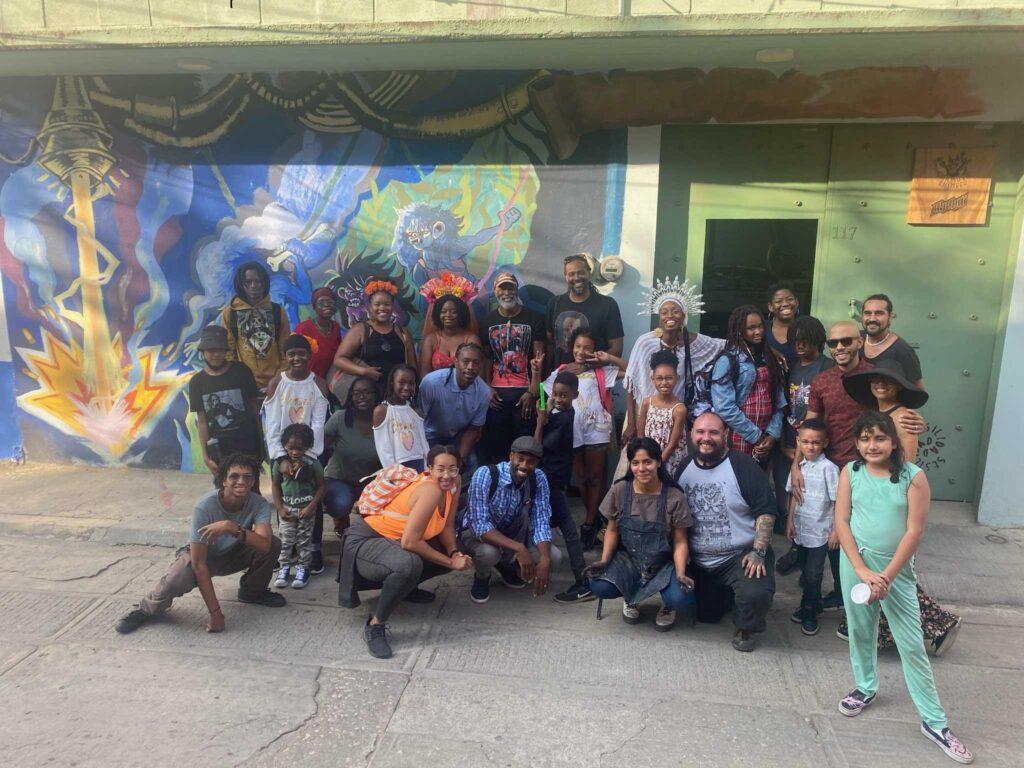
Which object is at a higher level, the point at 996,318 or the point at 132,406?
the point at 996,318

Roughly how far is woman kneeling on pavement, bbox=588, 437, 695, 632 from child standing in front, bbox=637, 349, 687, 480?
0.56 metres

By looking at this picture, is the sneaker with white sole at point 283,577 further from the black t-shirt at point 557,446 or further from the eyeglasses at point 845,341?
the eyeglasses at point 845,341

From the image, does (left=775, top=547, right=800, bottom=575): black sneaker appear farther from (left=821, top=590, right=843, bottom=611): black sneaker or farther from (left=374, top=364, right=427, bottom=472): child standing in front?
(left=374, top=364, right=427, bottom=472): child standing in front

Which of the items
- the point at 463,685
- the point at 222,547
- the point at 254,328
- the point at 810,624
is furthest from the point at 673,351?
the point at 254,328

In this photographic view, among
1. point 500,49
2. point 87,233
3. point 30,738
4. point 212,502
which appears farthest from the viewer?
point 87,233

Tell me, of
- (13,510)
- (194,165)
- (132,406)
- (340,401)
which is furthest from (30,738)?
(194,165)

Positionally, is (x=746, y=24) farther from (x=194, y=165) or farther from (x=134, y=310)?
(x=134, y=310)

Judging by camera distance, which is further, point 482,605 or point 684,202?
point 684,202

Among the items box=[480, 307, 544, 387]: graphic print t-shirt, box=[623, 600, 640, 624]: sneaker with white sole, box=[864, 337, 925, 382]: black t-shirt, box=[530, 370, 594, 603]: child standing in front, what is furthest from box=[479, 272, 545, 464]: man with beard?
box=[864, 337, 925, 382]: black t-shirt

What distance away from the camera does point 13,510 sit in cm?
609

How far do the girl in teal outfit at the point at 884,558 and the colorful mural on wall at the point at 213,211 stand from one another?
3.18 m

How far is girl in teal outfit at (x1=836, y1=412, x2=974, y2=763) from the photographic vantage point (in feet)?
10.9

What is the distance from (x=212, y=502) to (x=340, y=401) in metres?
1.39

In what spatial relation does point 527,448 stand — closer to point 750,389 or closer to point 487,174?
point 750,389
